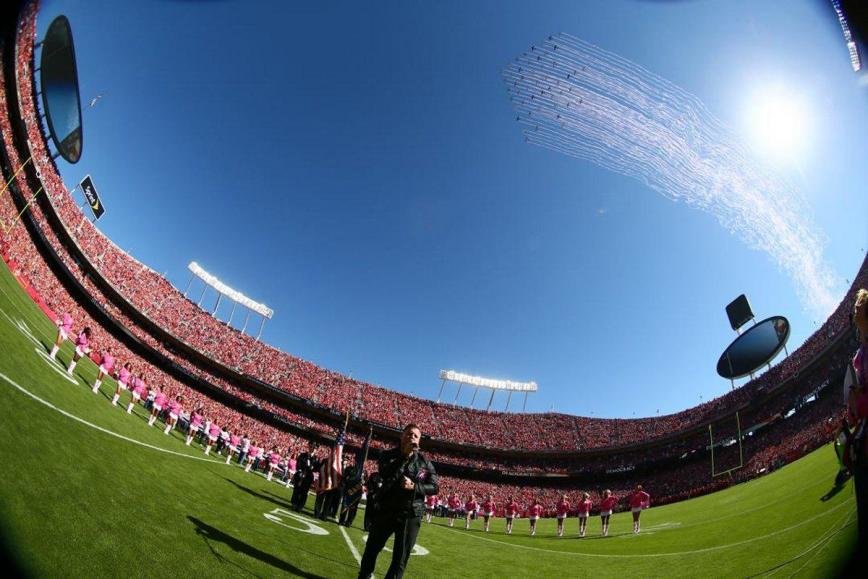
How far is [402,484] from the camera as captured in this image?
4551mm

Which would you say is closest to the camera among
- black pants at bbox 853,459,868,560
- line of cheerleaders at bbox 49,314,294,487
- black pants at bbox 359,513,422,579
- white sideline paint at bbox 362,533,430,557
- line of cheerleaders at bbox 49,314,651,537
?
black pants at bbox 853,459,868,560

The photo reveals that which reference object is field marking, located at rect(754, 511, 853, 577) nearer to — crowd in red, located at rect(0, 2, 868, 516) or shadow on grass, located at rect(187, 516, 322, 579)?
shadow on grass, located at rect(187, 516, 322, 579)

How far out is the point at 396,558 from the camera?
14.8ft

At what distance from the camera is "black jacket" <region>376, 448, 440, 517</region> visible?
15.1 ft

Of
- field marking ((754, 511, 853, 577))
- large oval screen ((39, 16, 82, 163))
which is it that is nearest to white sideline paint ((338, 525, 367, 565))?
field marking ((754, 511, 853, 577))

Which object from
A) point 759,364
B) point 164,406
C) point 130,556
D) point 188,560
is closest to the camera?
point 130,556

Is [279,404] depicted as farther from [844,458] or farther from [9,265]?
[844,458]

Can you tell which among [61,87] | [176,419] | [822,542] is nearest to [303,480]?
[176,419]

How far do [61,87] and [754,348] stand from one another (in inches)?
2387

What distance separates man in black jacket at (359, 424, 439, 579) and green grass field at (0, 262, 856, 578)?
1486 mm

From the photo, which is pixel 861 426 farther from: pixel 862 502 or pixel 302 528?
pixel 302 528

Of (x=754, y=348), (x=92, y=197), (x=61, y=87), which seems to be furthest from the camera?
(x=92, y=197)

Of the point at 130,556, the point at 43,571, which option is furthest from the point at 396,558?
the point at 43,571

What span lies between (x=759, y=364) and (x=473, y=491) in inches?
1185
